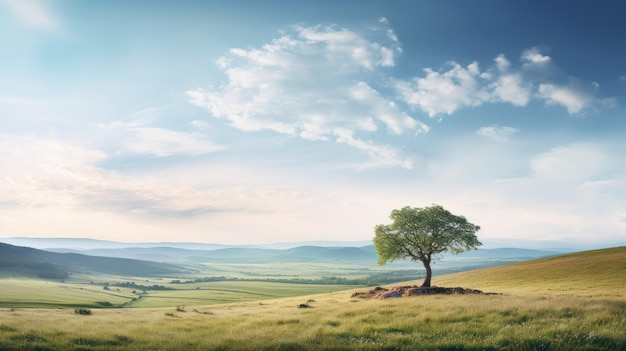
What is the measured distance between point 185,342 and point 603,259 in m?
80.4

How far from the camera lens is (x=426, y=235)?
51.9 metres

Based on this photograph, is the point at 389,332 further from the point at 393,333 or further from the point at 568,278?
the point at 568,278

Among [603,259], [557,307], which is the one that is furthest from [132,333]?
[603,259]

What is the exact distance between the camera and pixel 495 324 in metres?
19.9

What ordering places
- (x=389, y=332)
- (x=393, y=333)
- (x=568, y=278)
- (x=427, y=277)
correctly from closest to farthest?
(x=393, y=333), (x=389, y=332), (x=427, y=277), (x=568, y=278)

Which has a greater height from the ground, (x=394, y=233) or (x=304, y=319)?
(x=394, y=233)

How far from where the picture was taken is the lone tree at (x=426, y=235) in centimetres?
5138

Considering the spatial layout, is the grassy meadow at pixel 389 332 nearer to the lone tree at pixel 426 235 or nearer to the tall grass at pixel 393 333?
the tall grass at pixel 393 333

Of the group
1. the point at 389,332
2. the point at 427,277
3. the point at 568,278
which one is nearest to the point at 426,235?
the point at 427,277

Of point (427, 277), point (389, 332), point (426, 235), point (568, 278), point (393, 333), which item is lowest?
point (568, 278)

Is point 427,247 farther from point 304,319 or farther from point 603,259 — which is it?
point 603,259

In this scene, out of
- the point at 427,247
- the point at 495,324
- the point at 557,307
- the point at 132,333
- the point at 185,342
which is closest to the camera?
the point at 185,342

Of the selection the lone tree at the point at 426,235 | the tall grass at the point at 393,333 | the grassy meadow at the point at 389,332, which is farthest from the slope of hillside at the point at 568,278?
the tall grass at the point at 393,333

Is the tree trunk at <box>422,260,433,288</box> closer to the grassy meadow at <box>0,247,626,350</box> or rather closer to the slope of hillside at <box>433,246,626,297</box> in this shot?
the slope of hillside at <box>433,246,626,297</box>
